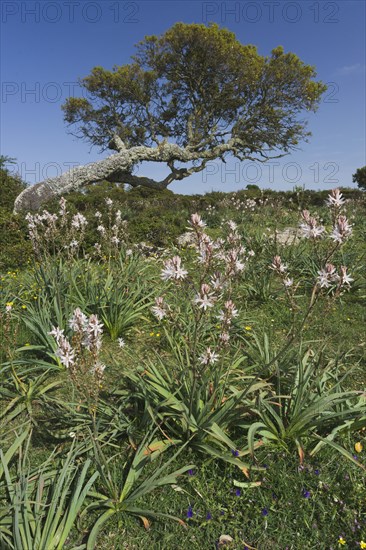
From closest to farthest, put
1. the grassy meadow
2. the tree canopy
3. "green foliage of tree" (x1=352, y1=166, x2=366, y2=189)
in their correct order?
the grassy meadow, the tree canopy, "green foliage of tree" (x1=352, y1=166, x2=366, y2=189)

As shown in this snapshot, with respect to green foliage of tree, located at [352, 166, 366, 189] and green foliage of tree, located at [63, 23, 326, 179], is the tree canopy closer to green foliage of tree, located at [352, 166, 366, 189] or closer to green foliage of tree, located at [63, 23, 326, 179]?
green foliage of tree, located at [63, 23, 326, 179]

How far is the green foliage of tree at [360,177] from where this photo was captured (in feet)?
122

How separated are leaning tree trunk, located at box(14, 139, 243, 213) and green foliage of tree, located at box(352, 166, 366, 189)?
2003 cm

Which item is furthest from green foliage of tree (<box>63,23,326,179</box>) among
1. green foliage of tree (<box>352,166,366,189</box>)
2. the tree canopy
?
green foliage of tree (<box>352,166,366,189</box>)

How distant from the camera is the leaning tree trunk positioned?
12.3m

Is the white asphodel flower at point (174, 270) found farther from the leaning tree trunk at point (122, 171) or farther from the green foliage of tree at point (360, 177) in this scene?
the green foliage of tree at point (360, 177)

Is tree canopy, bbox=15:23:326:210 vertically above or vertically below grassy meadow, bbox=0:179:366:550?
above

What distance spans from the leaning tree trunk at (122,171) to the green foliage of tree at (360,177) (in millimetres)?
20035

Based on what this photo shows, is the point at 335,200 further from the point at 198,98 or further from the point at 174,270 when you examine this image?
the point at 198,98

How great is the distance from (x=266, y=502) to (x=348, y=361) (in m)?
2.26

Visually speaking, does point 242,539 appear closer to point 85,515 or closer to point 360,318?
point 85,515

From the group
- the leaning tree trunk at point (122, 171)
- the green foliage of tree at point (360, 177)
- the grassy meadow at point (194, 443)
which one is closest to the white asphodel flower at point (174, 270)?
the grassy meadow at point (194, 443)

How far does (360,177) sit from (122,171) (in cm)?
2865

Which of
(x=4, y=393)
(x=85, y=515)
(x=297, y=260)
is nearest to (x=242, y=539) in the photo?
(x=85, y=515)
